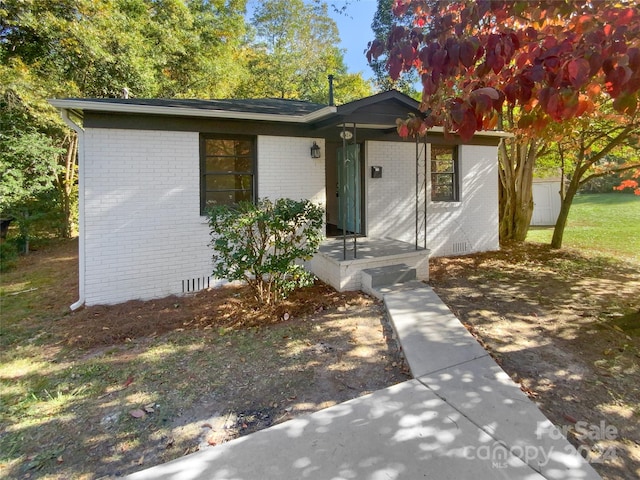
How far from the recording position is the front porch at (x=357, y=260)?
5.83 meters

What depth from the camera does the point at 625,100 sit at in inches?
84.0

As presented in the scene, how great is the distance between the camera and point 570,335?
416 centimetres

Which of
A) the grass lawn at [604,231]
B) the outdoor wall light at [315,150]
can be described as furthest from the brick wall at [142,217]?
the grass lawn at [604,231]

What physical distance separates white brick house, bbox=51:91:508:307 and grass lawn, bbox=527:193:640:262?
5.94m

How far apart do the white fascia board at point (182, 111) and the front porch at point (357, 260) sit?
2327 mm

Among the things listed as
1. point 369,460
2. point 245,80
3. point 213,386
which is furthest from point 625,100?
point 245,80

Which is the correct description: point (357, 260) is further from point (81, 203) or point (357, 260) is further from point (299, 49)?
point (299, 49)

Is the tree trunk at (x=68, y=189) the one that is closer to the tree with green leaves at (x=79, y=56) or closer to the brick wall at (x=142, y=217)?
the tree with green leaves at (x=79, y=56)

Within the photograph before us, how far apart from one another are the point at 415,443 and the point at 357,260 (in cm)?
366

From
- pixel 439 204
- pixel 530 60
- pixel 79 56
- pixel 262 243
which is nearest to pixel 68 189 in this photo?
pixel 79 56

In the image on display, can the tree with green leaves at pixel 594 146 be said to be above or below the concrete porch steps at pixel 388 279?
above

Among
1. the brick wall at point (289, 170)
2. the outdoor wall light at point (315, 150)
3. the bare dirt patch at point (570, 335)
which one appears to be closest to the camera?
the bare dirt patch at point (570, 335)

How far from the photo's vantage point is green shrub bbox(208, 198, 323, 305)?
15.6 ft

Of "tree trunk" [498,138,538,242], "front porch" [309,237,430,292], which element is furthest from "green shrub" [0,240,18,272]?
"tree trunk" [498,138,538,242]
